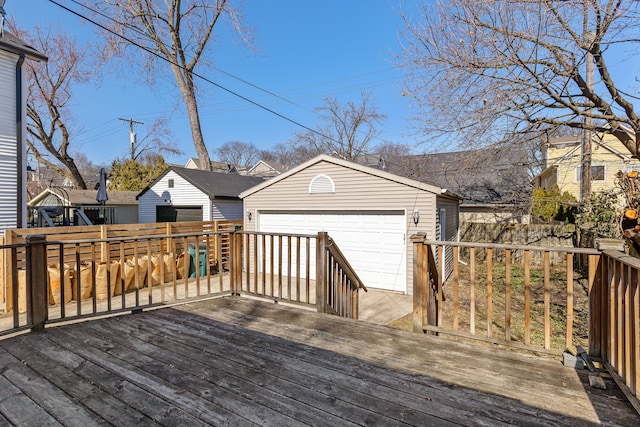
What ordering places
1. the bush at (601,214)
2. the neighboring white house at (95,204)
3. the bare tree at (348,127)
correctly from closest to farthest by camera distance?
the bush at (601,214) < the neighboring white house at (95,204) < the bare tree at (348,127)

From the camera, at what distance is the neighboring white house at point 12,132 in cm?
763

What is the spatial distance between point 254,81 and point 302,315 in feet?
38.5

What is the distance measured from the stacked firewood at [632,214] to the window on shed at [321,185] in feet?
17.5

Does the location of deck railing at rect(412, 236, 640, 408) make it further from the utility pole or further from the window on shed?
the utility pole

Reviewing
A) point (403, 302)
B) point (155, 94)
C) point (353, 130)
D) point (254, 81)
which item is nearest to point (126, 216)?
point (155, 94)

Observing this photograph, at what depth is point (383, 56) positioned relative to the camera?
20.0 ft

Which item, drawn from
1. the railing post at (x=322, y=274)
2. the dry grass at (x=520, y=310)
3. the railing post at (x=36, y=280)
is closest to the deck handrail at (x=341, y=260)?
the railing post at (x=322, y=274)

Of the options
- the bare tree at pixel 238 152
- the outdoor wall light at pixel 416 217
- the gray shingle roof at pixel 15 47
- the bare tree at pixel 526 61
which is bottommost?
the outdoor wall light at pixel 416 217

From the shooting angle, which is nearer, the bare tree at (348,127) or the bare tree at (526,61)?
the bare tree at (526,61)

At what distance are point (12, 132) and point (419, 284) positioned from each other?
973cm

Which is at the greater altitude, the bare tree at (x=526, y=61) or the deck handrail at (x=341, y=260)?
the bare tree at (x=526, y=61)

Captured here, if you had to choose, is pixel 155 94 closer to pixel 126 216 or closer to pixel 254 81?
pixel 254 81

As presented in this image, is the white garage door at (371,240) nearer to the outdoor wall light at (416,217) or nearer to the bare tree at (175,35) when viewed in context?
the outdoor wall light at (416,217)

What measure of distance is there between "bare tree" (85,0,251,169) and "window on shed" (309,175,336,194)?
21.8 ft
